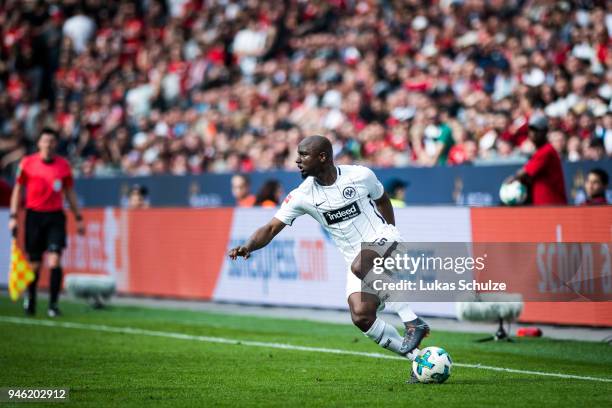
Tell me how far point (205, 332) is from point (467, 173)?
17.6ft

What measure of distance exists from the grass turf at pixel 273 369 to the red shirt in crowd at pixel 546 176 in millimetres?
2115

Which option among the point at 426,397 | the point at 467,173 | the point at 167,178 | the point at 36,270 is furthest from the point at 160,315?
the point at 426,397

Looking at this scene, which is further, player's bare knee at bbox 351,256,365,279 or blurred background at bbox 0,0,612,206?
blurred background at bbox 0,0,612,206

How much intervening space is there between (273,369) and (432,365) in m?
1.92

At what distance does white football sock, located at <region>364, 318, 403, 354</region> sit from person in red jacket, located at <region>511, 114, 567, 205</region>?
5280 millimetres

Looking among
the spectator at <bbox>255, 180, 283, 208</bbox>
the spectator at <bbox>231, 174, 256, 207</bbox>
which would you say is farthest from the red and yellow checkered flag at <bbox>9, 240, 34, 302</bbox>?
the spectator at <bbox>255, 180, 283, 208</bbox>

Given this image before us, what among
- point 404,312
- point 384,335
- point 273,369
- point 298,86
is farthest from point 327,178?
point 298,86

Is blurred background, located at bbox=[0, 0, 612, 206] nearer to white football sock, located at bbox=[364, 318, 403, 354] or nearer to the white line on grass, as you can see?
the white line on grass

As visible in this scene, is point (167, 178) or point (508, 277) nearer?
point (508, 277)

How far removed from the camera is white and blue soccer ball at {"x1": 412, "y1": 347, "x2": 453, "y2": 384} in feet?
30.2

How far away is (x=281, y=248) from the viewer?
17.4 m

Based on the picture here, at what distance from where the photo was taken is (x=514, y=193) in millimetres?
14531

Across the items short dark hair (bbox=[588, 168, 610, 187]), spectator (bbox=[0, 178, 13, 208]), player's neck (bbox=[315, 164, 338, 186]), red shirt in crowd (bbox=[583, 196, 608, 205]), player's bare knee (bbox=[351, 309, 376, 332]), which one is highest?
spectator (bbox=[0, 178, 13, 208])

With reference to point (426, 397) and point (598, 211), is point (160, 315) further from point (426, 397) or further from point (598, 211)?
point (426, 397)
